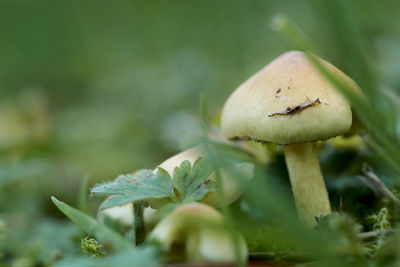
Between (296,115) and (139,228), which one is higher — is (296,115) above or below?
above

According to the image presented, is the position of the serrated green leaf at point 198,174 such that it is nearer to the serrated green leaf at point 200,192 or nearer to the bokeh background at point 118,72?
the serrated green leaf at point 200,192

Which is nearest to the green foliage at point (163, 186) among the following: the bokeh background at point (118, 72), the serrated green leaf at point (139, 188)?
the serrated green leaf at point (139, 188)

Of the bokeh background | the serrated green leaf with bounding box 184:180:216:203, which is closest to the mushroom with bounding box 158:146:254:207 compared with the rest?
the serrated green leaf with bounding box 184:180:216:203

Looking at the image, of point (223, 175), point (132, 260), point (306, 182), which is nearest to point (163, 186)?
point (223, 175)

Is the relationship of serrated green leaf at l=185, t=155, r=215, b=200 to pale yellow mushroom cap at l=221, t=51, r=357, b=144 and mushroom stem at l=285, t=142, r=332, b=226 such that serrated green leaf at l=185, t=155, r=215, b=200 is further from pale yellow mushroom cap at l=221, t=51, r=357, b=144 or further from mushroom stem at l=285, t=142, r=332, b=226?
mushroom stem at l=285, t=142, r=332, b=226

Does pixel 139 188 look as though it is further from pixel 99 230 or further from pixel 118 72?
pixel 118 72

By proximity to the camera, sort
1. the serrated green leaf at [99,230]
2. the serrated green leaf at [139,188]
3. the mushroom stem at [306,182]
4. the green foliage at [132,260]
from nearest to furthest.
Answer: the green foliage at [132,260], the serrated green leaf at [99,230], the serrated green leaf at [139,188], the mushroom stem at [306,182]
